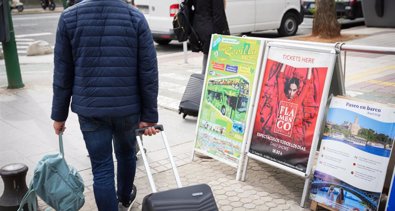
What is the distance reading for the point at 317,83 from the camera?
11.7 feet

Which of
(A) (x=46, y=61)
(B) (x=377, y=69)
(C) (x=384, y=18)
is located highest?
(C) (x=384, y=18)

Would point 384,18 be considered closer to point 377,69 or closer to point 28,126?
point 28,126

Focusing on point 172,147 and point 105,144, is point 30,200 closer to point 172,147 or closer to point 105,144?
point 105,144

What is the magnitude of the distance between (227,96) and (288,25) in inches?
405

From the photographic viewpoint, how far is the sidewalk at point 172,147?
388 centimetres

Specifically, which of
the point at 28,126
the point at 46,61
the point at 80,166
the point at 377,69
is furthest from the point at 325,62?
the point at 46,61

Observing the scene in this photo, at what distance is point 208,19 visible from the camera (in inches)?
234

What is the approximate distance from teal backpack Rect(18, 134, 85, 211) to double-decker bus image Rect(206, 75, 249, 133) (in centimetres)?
170

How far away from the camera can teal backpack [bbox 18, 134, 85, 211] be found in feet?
10.0

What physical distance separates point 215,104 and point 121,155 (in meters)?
1.41

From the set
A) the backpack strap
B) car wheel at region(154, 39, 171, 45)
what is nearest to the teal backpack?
the backpack strap

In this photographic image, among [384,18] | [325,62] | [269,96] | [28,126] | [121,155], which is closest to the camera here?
[384,18]

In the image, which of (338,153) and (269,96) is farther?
(269,96)

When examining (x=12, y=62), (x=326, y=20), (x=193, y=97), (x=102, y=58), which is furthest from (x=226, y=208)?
(x=326, y=20)
